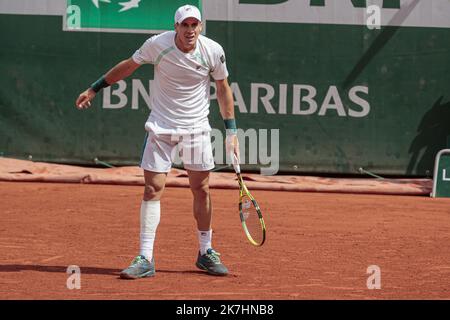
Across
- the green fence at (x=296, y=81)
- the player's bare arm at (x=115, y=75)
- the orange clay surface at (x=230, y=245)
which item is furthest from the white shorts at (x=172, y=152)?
the green fence at (x=296, y=81)

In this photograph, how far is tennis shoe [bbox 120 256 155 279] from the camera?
6309 mm

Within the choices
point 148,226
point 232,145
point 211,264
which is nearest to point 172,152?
point 232,145

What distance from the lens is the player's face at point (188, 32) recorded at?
627cm

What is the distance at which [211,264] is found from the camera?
6617mm

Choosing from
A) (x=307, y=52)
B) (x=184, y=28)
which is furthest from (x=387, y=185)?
(x=184, y=28)

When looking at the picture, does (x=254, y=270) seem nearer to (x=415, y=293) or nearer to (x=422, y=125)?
(x=415, y=293)


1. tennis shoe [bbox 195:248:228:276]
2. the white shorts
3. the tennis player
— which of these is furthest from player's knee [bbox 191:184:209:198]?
tennis shoe [bbox 195:248:228:276]

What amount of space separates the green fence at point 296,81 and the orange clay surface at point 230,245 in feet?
2.25

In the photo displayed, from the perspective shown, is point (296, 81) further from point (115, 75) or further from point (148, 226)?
point (148, 226)

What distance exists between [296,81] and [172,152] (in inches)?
208

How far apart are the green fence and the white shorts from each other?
5084mm

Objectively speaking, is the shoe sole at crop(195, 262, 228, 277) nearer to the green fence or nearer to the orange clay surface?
the orange clay surface

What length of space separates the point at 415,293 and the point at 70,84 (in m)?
6.77
